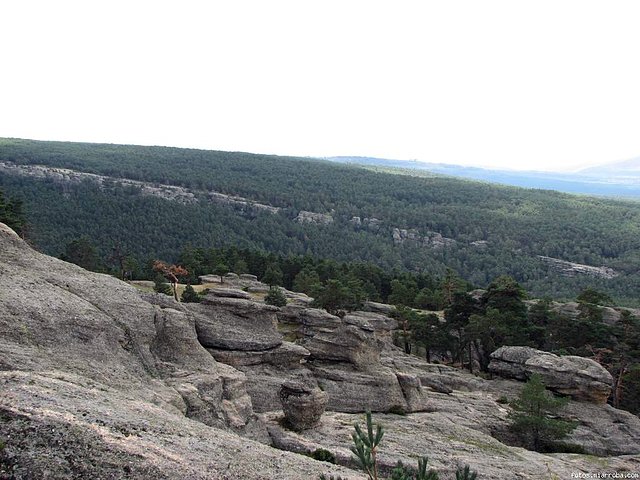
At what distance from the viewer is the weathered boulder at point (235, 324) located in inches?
1379

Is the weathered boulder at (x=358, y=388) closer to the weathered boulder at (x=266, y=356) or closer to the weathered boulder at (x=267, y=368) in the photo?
the weathered boulder at (x=267, y=368)

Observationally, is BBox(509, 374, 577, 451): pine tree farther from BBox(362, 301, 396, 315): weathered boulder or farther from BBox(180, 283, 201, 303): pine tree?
BBox(362, 301, 396, 315): weathered boulder

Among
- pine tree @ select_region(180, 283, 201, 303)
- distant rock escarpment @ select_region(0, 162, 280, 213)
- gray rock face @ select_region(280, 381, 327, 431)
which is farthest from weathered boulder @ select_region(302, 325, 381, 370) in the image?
distant rock escarpment @ select_region(0, 162, 280, 213)

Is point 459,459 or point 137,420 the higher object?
point 137,420

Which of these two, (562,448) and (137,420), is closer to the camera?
(137,420)

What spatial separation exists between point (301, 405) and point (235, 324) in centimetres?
890

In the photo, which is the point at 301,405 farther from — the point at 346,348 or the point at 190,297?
the point at 190,297

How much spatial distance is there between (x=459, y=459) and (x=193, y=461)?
63.3 feet

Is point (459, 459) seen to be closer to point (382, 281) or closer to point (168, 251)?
point (382, 281)

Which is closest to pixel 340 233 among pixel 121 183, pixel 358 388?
pixel 121 183

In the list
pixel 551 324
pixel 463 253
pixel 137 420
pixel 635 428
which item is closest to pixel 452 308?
pixel 551 324

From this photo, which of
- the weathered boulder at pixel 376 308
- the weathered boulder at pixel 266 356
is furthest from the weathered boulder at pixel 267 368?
the weathered boulder at pixel 376 308

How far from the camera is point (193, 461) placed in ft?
55.0

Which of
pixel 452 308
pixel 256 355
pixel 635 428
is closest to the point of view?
pixel 256 355
